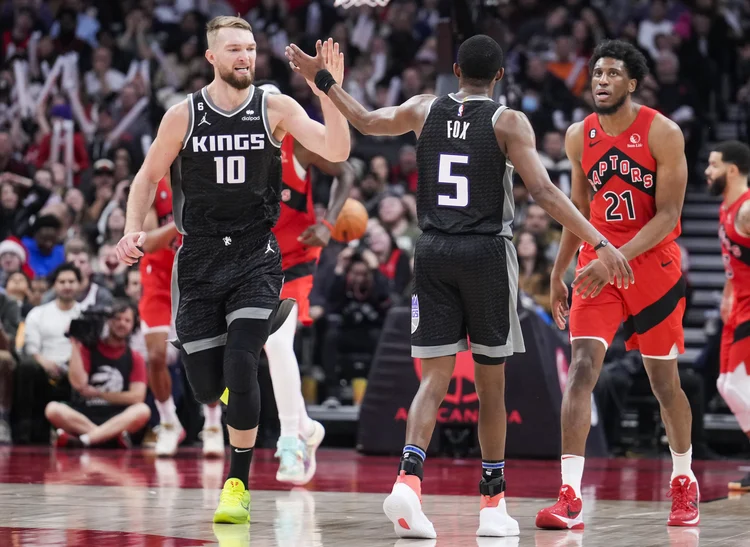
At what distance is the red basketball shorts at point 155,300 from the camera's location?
33.0 ft

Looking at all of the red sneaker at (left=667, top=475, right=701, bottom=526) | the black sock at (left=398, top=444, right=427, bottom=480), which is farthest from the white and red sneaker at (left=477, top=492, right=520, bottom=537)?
the red sneaker at (left=667, top=475, right=701, bottom=526)

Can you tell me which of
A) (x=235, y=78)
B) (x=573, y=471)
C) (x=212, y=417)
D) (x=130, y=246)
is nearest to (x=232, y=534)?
(x=130, y=246)

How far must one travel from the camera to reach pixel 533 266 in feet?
42.2

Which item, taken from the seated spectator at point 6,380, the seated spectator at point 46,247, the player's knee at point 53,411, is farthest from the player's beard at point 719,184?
the seated spectator at point 46,247

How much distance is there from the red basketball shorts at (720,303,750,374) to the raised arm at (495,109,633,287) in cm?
294

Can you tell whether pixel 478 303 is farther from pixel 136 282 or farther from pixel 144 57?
pixel 144 57

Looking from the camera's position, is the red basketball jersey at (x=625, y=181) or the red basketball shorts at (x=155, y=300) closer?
the red basketball jersey at (x=625, y=181)

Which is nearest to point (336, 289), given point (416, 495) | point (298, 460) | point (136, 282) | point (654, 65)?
point (136, 282)

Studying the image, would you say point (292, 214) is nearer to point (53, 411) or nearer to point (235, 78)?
point (235, 78)

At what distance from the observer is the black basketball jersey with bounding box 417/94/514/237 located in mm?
6000

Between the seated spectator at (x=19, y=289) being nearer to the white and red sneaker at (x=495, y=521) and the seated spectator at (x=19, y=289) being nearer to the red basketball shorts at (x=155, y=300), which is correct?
the red basketball shorts at (x=155, y=300)

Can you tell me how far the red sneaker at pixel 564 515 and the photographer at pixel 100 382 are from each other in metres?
5.91

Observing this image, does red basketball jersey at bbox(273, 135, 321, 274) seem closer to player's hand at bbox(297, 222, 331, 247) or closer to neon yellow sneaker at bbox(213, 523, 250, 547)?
player's hand at bbox(297, 222, 331, 247)

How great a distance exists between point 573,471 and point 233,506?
64.6 inches
